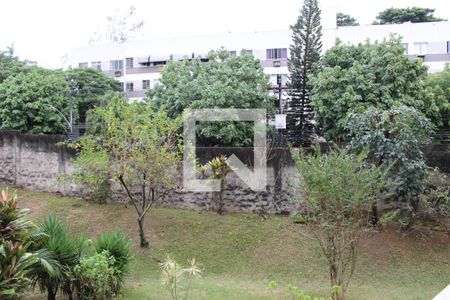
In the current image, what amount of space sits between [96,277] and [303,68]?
11.0 m

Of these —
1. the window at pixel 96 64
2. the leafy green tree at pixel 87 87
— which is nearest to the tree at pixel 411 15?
the leafy green tree at pixel 87 87

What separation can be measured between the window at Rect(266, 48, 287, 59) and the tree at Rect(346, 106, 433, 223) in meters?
15.1

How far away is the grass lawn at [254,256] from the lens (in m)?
6.40

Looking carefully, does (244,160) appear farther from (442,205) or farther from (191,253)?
(442,205)

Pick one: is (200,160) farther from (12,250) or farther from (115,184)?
(12,250)

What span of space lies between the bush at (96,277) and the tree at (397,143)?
4634mm

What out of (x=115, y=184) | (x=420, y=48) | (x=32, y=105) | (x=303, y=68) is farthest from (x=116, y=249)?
(x=420, y=48)

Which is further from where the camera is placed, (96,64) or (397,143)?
(96,64)

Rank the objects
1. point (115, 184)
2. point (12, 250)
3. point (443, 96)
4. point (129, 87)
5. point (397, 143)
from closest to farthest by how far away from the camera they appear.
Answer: point (12, 250) → point (397, 143) → point (115, 184) → point (443, 96) → point (129, 87)

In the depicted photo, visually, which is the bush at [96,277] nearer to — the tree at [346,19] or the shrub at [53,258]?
the shrub at [53,258]

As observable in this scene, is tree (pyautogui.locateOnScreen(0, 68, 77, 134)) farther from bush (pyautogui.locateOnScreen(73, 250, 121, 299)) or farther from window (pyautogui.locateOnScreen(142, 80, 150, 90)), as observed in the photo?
window (pyautogui.locateOnScreen(142, 80, 150, 90))

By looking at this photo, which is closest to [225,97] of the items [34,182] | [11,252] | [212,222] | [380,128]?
[212,222]

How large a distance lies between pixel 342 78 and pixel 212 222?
5.86 m

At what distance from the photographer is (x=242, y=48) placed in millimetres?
22922
